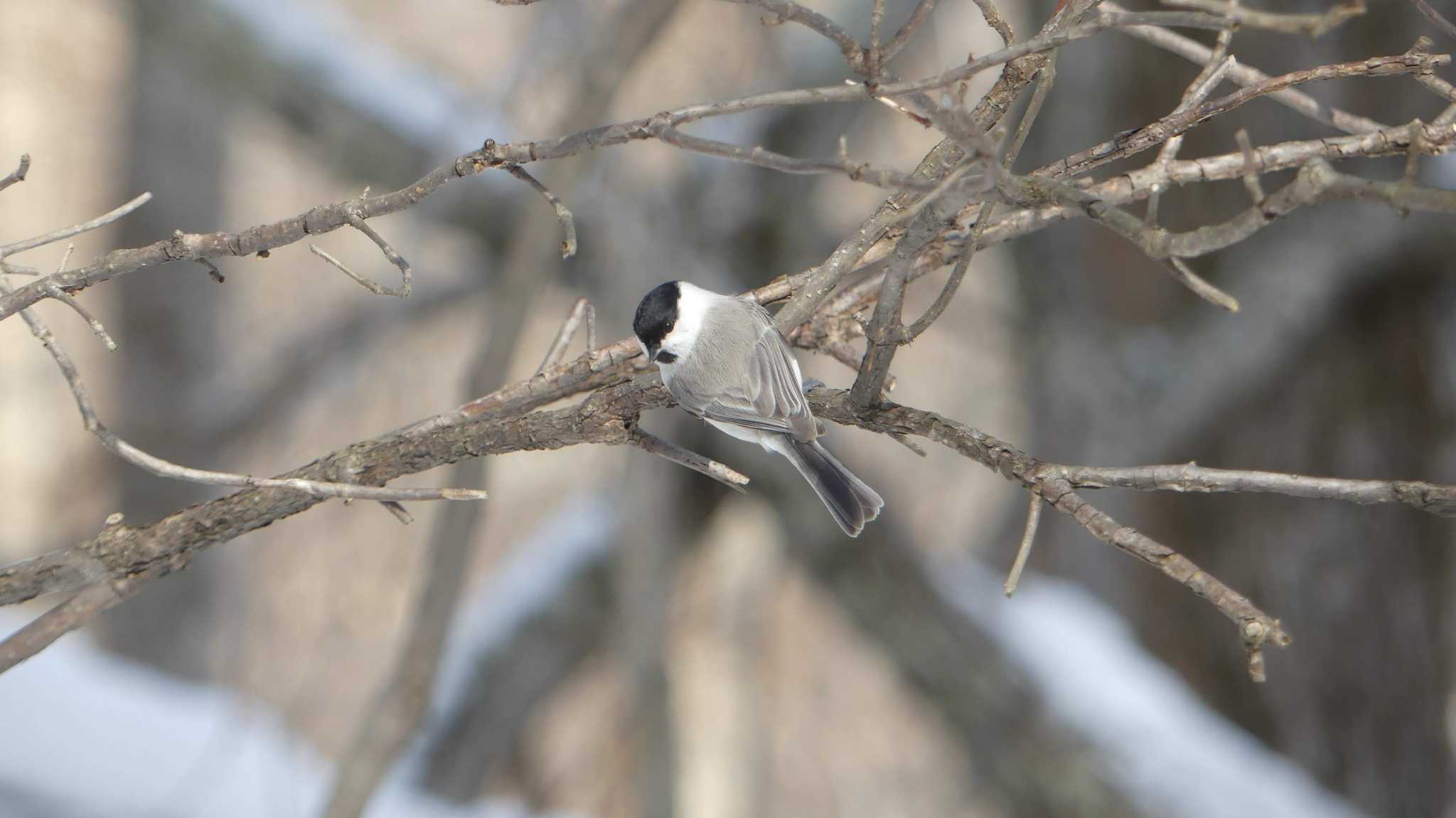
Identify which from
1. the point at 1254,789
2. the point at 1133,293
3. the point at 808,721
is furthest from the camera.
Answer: the point at 808,721

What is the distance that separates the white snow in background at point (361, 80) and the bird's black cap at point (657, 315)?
1.19 m

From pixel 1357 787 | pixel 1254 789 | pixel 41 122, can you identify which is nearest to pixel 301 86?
pixel 41 122

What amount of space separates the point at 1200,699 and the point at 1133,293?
99 centimetres

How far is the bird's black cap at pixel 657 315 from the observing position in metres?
1.14

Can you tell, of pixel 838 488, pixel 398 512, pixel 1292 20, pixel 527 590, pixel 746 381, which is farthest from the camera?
pixel 527 590

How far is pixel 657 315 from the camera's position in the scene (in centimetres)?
126

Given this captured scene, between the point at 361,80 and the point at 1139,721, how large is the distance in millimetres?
2156

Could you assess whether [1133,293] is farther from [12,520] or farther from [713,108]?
[12,520]

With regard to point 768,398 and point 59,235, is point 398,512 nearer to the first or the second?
point 59,235

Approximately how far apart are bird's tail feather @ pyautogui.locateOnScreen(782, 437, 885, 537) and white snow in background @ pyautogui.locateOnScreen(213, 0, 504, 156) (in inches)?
58.7

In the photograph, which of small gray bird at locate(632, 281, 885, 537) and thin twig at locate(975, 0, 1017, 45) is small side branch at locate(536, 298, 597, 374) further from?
thin twig at locate(975, 0, 1017, 45)

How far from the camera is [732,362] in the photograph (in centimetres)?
130

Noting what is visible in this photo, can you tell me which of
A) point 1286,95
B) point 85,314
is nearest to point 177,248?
point 85,314

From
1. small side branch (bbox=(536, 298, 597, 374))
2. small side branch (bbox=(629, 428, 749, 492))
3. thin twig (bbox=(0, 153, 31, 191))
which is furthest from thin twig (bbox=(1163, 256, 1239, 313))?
thin twig (bbox=(0, 153, 31, 191))
